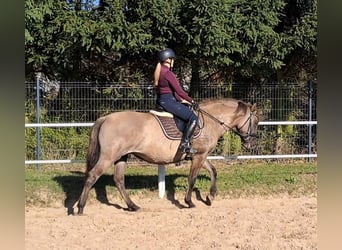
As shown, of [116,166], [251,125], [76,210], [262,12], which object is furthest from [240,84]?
[76,210]

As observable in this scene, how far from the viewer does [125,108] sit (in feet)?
34.4

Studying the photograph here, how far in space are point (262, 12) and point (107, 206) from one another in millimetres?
5655

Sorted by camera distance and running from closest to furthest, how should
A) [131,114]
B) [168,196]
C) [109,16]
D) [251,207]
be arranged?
[131,114] < [251,207] < [168,196] < [109,16]

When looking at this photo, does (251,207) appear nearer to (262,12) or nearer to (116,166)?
(116,166)

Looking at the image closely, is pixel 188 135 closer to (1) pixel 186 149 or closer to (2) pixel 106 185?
(1) pixel 186 149

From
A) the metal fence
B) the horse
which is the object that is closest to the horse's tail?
the horse

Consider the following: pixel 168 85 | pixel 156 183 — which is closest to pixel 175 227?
pixel 168 85

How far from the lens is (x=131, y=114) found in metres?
7.04

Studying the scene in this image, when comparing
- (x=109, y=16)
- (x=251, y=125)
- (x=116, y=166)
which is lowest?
(x=116, y=166)

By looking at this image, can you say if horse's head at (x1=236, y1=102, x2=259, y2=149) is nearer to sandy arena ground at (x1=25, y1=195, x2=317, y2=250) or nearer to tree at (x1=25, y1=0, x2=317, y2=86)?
sandy arena ground at (x1=25, y1=195, x2=317, y2=250)

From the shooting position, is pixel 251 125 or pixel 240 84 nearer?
pixel 251 125

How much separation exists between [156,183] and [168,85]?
244 centimetres

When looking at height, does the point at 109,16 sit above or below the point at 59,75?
above

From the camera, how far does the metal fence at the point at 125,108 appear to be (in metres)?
9.92
